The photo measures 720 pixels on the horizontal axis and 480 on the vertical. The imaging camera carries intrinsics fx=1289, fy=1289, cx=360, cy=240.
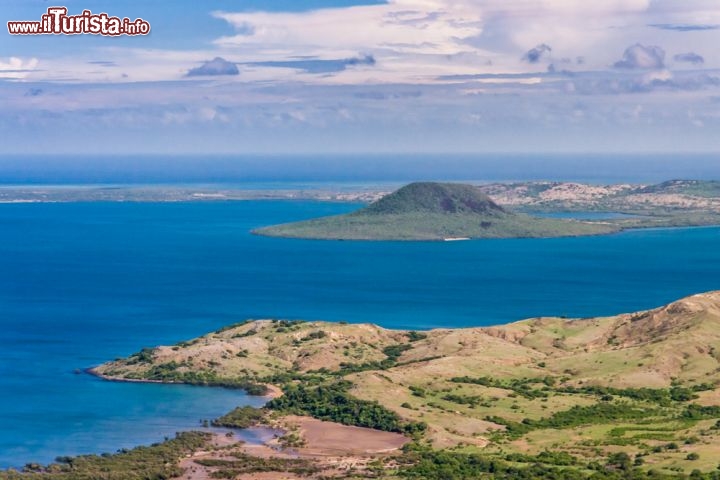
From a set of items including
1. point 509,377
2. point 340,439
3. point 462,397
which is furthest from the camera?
point 509,377

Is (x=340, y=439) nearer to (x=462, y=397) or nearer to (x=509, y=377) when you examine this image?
(x=462, y=397)

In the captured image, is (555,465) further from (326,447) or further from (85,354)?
(85,354)

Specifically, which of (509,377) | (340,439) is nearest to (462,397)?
(509,377)

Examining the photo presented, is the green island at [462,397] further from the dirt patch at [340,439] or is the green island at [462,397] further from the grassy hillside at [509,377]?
the dirt patch at [340,439]

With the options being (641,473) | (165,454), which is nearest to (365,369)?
(165,454)

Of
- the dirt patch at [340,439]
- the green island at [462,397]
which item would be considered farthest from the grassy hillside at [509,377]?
the dirt patch at [340,439]

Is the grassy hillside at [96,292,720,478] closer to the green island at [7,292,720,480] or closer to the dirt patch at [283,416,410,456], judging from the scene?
the green island at [7,292,720,480]
